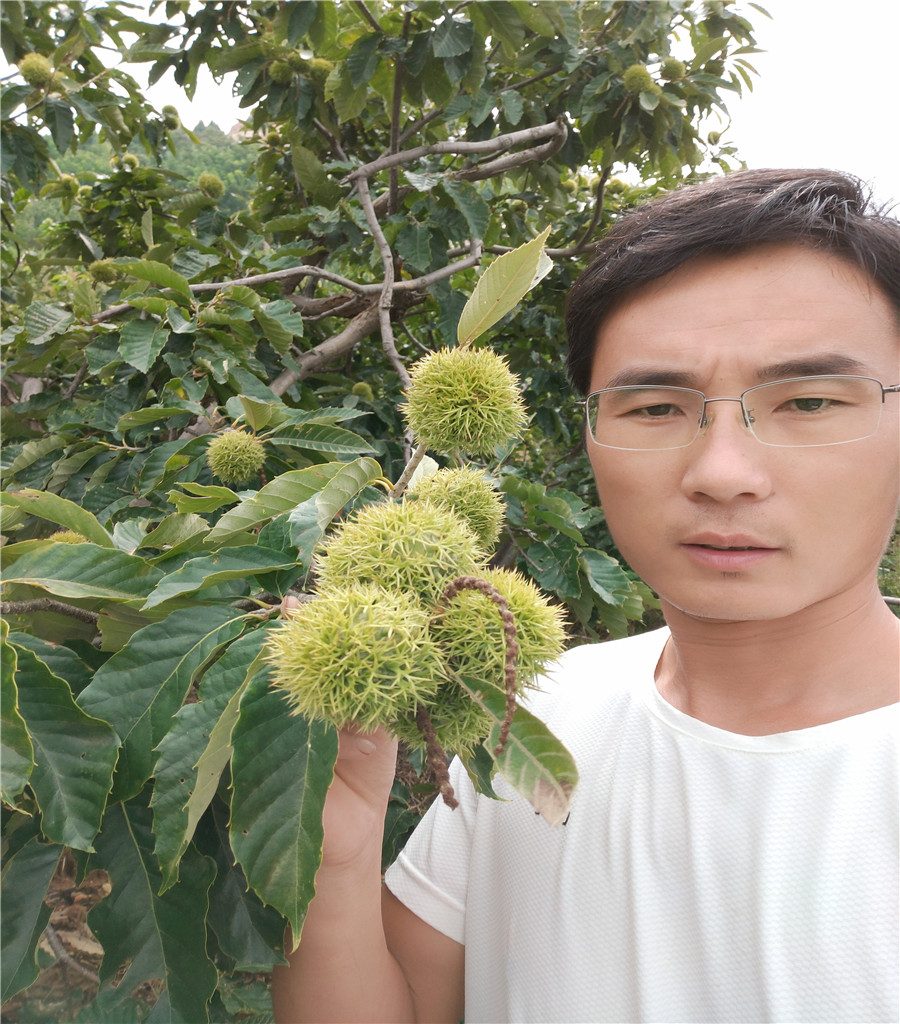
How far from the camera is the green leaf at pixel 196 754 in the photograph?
73 cm

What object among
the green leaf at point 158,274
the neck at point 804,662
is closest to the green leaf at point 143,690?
the neck at point 804,662

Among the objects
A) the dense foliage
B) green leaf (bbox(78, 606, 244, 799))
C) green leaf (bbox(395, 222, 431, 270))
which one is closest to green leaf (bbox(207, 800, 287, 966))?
the dense foliage

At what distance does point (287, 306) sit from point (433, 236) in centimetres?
80

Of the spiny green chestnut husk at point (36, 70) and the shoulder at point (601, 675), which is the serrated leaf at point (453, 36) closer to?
the spiny green chestnut husk at point (36, 70)

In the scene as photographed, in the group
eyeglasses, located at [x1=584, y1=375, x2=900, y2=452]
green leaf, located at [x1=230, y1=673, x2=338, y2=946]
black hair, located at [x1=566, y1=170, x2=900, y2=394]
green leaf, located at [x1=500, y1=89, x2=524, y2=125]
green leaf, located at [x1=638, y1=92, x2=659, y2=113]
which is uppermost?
green leaf, located at [x1=500, y1=89, x2=524, y2=125]

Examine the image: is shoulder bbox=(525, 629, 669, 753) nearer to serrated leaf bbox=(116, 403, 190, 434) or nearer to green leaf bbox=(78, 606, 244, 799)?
green leaf bbox=(78, 606, 244, 799)

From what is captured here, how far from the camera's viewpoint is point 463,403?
0.85 m

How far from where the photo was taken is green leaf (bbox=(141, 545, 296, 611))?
0.81 meters

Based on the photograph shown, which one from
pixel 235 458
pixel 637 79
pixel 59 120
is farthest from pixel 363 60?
pixel 235 458

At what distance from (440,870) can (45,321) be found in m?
1.94

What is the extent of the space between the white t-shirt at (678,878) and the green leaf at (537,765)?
0.82ft

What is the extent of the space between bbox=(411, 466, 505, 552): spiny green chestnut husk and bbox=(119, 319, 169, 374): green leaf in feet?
3.97

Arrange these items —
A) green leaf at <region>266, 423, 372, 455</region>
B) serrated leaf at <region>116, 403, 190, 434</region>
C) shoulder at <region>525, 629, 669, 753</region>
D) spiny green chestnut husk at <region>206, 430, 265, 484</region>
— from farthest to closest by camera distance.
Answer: serrated leaf at <region>116, 403, 190, 434</region>, spiny green chestnut husk at <region>206, 430, 265, 484</region>, green leaf at <region>266, 423, 372, 455</region>, shoulder at <region>525, 629, 669, 753</region>

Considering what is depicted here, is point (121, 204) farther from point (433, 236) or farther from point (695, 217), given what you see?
point (695, 217)
